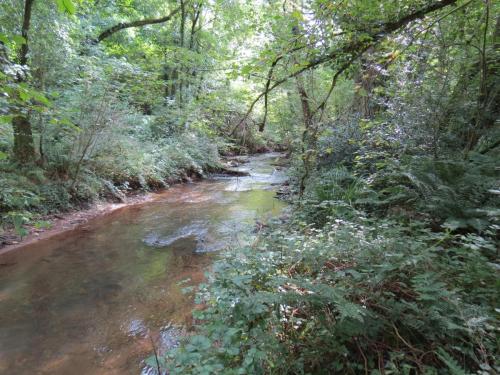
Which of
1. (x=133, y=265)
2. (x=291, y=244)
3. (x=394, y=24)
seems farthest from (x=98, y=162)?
(x=394, y=24)

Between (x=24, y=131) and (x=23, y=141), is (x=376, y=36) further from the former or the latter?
(x=23, y=141)

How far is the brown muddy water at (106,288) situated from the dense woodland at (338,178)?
874mm

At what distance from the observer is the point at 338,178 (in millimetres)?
6191

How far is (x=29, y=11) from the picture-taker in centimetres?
568

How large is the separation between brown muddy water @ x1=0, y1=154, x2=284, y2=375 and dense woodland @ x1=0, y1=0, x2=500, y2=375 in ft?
2.87

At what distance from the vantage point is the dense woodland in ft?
6.01

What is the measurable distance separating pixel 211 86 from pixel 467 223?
1344cm

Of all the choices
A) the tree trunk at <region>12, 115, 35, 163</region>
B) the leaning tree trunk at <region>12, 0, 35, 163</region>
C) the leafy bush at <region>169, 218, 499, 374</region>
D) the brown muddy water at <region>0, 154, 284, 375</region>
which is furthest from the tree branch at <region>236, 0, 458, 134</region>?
the tree trunk at <region>12, 115, 35, 163</region>

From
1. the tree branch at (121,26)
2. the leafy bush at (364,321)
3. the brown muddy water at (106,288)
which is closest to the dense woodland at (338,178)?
the leafy bush at (364,321)

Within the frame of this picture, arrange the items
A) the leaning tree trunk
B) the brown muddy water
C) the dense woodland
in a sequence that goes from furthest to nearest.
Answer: the leaning tree trunk → the brown muddy water → the dense woodland

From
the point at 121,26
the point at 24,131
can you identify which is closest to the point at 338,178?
the point at 24,131

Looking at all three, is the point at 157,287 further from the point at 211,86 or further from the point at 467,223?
the point at 211,86

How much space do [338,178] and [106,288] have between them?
4605 millimetres

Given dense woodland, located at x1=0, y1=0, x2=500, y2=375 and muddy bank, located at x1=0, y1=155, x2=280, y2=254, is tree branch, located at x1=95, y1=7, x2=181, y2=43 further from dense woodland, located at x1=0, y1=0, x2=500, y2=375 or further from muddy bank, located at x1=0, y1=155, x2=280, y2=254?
muddy bank, located at x1=0, y1=155, x2=280, y2=254
